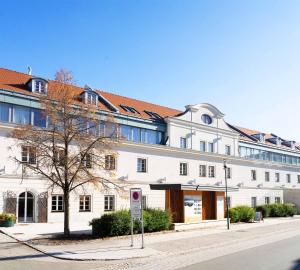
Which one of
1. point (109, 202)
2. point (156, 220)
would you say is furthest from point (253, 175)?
point (156, 220)

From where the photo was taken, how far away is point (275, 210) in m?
42.8

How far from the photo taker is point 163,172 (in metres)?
38.5

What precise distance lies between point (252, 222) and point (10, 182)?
19129 mm

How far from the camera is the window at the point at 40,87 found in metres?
30.7

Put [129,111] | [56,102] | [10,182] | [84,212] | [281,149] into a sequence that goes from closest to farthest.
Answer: [56,102], [10,182], [84,212], [129,111], [281,149]

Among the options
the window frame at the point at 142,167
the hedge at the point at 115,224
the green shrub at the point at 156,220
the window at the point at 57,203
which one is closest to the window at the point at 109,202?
the window frame at the point at 142,167

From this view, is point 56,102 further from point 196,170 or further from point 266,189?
point 266,189

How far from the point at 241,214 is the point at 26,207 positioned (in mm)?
16465

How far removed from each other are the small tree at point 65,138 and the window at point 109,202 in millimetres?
12933

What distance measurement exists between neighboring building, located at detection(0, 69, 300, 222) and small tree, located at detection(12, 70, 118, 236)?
812 mm

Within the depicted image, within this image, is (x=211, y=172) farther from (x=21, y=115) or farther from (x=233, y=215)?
(x=21, y=115)

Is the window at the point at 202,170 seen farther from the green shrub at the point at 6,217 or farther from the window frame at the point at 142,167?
the green shrub at the point at 6,217

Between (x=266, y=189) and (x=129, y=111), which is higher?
(x=129, y=111)

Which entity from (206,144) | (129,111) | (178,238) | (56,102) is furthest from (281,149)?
(56,102)
